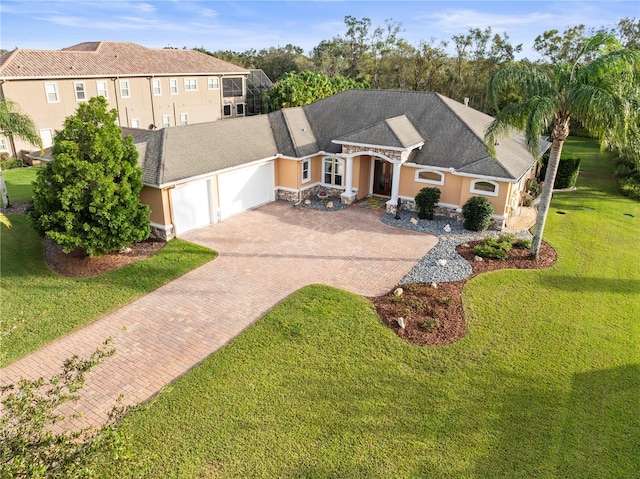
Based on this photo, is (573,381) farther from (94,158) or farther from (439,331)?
(94,158)

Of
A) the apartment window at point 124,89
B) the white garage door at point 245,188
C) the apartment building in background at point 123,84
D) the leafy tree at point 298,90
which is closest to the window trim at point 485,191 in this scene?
the white garage door at point 245,188

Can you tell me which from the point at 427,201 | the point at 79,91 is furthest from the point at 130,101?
the point at 427,201

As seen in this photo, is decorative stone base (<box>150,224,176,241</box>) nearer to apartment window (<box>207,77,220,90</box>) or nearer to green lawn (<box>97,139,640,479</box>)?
green lawn (<box>97,139,640,479</box>)

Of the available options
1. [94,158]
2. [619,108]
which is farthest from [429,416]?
[94,158]

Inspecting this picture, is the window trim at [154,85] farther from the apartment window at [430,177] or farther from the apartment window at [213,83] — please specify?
the apartment window at [430,177]

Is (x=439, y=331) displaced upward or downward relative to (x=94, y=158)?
downward

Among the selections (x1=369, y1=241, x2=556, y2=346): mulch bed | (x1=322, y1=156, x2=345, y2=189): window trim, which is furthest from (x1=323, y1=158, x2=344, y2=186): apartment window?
(x1=369, y1=241, x2=556, y2=346): mulch bed
